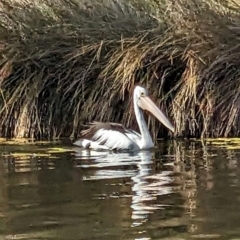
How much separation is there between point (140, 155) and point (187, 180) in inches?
111

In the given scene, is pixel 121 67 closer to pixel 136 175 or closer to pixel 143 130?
pixel 143 130

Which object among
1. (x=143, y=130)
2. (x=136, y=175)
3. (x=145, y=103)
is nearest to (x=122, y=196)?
(x=136, y=175)

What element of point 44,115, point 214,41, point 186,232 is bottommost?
point 186,232

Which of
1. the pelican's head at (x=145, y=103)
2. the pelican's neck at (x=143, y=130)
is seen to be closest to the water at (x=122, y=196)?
the pelican's neck at (x=143, y=130)

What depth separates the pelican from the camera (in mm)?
12070

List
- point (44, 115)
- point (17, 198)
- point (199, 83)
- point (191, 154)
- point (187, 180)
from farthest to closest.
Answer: point (44, 115), point (199, 83), point (191, 154), point (187, 180), point (17, 198)

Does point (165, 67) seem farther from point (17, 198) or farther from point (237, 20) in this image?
point (17, 198)

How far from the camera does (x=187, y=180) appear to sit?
8516mm

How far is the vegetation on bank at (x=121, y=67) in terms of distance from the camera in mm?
12422

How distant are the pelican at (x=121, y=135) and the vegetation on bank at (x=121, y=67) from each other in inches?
12.3

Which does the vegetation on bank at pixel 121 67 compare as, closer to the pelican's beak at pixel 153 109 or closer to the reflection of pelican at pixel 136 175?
the pelican's beak at pixel 153 109

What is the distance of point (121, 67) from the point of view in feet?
41.5

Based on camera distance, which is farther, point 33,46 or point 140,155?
point 33,46

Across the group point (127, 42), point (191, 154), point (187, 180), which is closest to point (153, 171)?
point (187, 180)
